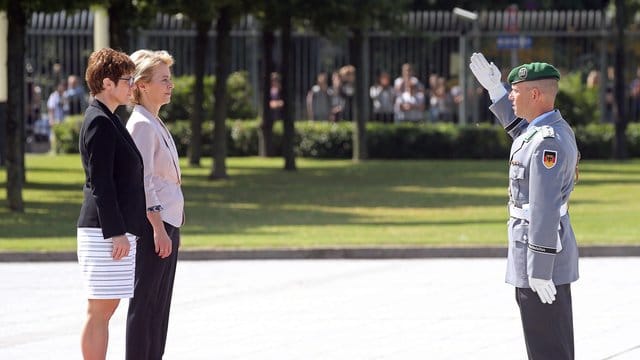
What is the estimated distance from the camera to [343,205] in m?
21.8

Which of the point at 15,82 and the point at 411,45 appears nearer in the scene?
the point at 15,82

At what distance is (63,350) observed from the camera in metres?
9.63

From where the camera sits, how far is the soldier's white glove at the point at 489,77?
25.3 feet

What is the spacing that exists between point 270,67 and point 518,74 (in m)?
25.2

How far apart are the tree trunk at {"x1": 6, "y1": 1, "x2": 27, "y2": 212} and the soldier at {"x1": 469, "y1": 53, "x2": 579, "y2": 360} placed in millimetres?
13118

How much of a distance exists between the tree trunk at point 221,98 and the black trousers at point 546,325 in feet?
64.7

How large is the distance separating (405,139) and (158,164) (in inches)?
1031

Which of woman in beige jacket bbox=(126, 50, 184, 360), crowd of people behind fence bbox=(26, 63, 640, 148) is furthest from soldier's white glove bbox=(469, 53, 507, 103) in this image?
crowd of people behind fence bbox=(26, 63, 640, 148)

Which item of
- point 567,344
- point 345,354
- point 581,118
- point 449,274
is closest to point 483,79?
point 567,344

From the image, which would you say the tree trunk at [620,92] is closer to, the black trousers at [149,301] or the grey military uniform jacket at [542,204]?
the black trousers at [149,301]

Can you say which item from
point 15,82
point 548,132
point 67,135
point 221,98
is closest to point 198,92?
point 221,98

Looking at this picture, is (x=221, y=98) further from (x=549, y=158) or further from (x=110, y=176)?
(x=549, y=158)

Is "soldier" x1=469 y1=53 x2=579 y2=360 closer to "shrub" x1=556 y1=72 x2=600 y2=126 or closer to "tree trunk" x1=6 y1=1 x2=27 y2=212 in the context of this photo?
"tree trunk" x1=6 y1=1 x2=27 y2=212

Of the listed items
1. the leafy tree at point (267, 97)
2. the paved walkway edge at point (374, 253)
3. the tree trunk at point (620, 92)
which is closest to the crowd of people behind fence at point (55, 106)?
the leafy tree at point (267, 97)
